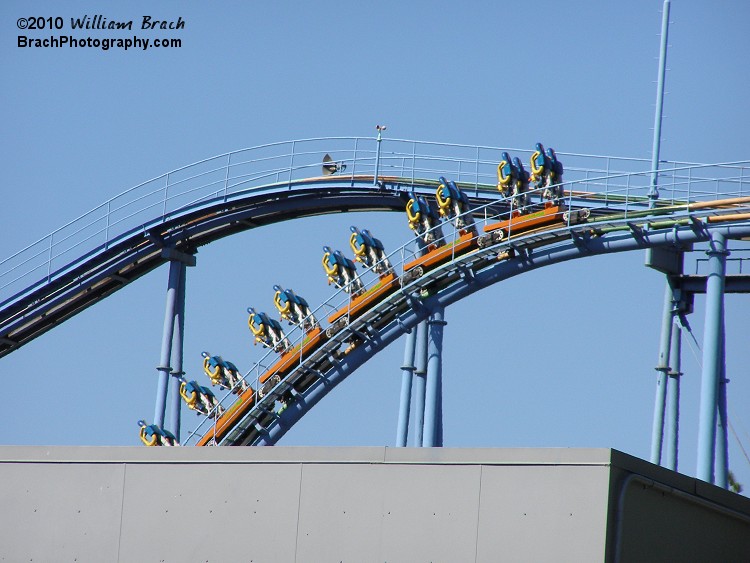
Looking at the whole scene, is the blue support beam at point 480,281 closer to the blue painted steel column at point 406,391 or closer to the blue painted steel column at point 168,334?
the blue painted steel column at point 406,391

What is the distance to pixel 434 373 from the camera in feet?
78.5

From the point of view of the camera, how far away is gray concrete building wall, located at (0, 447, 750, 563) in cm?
1084

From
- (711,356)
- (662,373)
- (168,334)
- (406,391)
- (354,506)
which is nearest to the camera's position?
(354,506)

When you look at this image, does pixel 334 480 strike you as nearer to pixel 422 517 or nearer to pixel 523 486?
pixel 422 517

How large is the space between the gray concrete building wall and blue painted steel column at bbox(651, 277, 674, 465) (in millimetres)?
10681

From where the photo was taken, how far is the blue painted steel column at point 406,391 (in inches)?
1038

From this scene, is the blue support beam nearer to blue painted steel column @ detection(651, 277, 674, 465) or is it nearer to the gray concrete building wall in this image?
blue painted steel column @ detection(651, 277, 674, 465)

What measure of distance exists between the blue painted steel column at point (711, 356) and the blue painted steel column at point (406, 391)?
21.8 feet

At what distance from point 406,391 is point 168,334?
527 centimetres

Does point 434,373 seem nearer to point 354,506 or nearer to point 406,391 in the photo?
point 406,391

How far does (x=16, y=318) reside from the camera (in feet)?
98.4

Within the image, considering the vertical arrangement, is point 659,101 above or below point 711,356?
above

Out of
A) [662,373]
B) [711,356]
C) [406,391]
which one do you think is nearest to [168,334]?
[406,391]

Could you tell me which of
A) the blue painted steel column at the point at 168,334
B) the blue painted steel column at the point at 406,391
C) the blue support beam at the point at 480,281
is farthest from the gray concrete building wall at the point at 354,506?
the blue painted steel column at the point at 168,334
